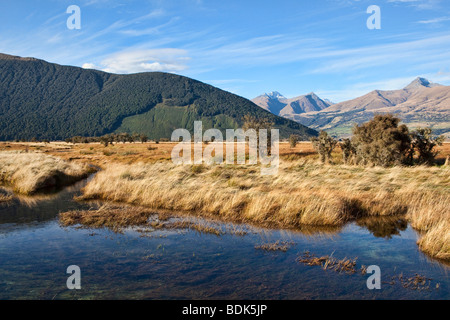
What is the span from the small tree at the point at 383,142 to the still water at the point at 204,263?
63.0 feet

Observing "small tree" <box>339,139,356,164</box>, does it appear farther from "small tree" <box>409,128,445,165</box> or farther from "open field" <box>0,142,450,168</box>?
"small tree" <box>409,128,445,165</box>

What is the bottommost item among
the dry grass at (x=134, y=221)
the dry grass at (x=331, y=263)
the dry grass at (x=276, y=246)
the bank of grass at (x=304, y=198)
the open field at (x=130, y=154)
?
the dry grass at (x=331, y=263)

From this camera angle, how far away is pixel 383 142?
32094mm

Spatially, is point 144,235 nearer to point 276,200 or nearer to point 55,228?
point 55,228

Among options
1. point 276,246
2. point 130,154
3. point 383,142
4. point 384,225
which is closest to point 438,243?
point 384,225

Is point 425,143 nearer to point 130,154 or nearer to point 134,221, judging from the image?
point 134,221

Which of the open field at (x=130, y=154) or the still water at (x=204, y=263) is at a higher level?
the open field at (x=130, y=154)

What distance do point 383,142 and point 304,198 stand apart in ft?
66.3

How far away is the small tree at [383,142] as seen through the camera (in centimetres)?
3159

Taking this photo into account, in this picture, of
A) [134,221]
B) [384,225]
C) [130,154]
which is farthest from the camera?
[130,154]

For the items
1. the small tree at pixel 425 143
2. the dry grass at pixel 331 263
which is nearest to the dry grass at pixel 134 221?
the dry grass at pixel 331 263

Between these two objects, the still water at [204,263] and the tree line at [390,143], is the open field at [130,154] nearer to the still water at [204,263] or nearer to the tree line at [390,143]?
the tree line at [390,143]

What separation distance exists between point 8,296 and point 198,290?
4.76m
